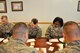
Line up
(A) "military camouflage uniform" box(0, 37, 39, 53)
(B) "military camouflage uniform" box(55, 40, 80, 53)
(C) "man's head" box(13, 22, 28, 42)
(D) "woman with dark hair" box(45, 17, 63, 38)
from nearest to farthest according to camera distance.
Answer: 1. (B) "military camouflage uniform" box(55, 40, 80, 53)
2. (A) "military camouflage uniform" box(0, 37, 39, 53)
3. (C) "man's head" box(13, 22, 28, 42)
4. (D) "woman with dark hair" box(45, 17, 63, 38)

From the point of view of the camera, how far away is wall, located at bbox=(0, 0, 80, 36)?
462 cm

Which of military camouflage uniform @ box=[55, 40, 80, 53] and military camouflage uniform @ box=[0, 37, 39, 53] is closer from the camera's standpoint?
military camouflage uniform @ box=[55, 40, 80, 53]

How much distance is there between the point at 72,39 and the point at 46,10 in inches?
120

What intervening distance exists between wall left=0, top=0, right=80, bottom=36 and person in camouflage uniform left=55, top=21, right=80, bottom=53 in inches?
109

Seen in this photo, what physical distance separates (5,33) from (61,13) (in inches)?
76.1

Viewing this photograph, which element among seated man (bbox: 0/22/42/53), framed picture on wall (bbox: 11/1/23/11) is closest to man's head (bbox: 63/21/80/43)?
seated man (bbox: 0/22/42/53)

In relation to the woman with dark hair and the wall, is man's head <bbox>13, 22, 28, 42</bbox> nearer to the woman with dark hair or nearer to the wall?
the woman with dark hair

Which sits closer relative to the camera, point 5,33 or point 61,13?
point 5,33

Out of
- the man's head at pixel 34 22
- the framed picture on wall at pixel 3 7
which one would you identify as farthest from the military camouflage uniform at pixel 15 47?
the framed picture on wall at pixel 3 7

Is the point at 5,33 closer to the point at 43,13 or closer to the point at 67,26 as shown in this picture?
the point at 43,13

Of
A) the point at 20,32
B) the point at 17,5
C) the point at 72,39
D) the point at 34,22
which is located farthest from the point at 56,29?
the point at 72,39

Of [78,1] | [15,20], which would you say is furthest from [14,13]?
[78,1]

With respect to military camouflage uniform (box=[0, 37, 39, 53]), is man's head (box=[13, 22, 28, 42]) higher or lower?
higher

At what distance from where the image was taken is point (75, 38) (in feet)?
5.64
